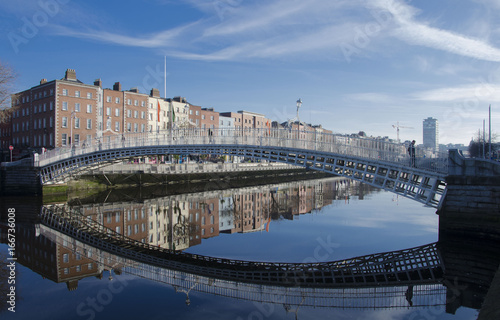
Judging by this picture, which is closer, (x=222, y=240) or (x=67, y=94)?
(x=222, y=240)

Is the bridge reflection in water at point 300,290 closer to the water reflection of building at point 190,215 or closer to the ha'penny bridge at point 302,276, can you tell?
the ha'penny bridge at point 302,276

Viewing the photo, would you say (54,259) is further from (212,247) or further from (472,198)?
(472,198)

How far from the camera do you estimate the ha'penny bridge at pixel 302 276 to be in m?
10.0

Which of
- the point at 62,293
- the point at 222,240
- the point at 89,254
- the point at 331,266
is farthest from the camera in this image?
the point at 222,240

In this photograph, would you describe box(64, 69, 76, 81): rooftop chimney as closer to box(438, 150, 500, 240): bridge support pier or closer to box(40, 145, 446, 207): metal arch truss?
box(40, 145, 446, 207): metal arch truss

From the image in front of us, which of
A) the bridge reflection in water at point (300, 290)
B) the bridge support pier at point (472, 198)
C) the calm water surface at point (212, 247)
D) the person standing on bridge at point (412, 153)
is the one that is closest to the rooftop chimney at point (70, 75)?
the calm water surface at point (212, 247)

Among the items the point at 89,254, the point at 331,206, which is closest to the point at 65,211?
the point at 89,254

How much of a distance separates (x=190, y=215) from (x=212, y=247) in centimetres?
816

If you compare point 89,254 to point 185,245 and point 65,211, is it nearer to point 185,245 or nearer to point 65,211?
point 185,245

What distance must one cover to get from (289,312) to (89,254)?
28.1ft

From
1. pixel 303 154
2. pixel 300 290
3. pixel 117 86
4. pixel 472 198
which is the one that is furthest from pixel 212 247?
pixel 117 86

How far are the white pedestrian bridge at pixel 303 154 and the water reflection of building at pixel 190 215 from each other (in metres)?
3.88

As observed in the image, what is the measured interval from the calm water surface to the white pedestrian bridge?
2.72 m

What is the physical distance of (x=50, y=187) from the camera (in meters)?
31.2
